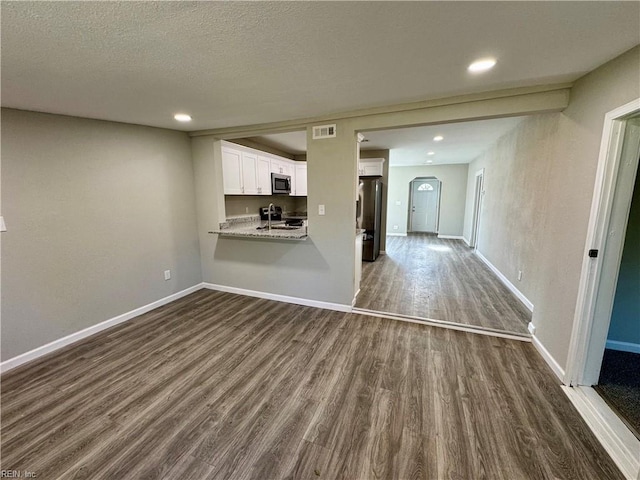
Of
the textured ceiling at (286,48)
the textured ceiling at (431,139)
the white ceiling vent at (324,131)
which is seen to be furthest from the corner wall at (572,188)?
the white ceiling vent at (324,131)

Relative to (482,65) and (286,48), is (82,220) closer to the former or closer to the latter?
(286,48)

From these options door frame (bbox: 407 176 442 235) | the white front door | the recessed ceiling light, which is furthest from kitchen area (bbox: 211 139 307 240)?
the white front door

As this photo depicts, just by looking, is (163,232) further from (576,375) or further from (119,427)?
(576,375)

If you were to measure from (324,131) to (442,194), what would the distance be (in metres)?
6.80

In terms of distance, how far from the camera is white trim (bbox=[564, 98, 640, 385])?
1.73m

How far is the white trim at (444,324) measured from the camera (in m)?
2.74

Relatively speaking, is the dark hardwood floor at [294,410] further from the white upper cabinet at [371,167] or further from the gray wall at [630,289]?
the white upper cabinet at [371,167]

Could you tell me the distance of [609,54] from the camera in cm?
167

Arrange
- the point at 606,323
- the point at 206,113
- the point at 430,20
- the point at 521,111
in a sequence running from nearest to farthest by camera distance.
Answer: the point at 430,20
the point at 606,323
the point at 521,111
the point at 206,113

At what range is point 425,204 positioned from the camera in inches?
377

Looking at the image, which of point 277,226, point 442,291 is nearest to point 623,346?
point 442,291

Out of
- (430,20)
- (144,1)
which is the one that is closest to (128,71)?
(144,1)

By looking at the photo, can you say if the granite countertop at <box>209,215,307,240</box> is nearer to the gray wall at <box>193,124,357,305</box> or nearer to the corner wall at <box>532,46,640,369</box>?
the gray wall at <box>193,124,357,305</box>

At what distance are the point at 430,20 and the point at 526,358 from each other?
2.81 meters
